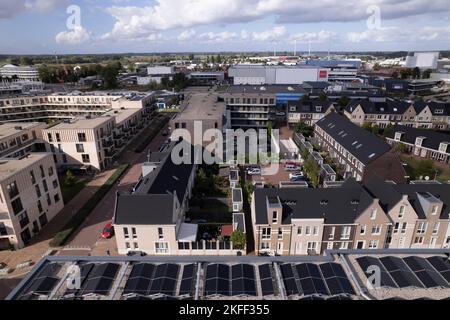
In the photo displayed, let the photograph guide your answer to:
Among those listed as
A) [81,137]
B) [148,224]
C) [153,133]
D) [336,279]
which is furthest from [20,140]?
[336,279]

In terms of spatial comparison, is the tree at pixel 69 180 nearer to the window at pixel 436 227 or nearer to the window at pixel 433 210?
the window at pixel 433 210

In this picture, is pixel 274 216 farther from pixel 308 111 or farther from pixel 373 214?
pixel 308 111

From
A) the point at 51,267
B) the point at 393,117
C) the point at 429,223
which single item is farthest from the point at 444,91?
the point at 51,267

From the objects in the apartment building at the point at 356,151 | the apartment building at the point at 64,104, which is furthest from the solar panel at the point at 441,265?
the apartment building at the point at 64,104

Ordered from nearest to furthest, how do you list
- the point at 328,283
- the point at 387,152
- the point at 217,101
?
the point at 328,283 → the point at 387,152 → the point at 217,101

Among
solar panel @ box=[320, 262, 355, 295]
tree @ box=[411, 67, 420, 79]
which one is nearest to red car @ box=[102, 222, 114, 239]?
solar panel @ box=[320, 262, 355, 295]

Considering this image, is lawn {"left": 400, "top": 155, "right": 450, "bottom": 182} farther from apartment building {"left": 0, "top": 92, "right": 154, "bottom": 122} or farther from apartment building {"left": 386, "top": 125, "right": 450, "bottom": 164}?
apartment building {"left": 0, "top": 92, "right": 154, "bottom": 122}
